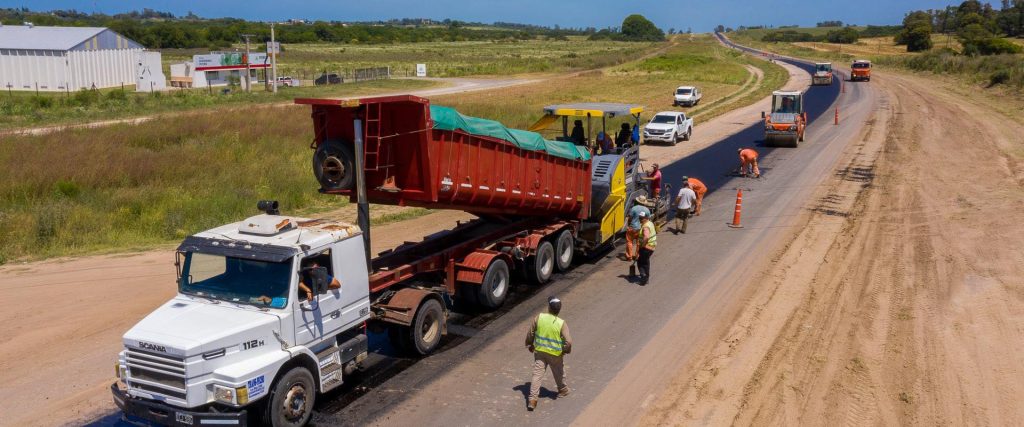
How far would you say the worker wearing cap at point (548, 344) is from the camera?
9.48 meters

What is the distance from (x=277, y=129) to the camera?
1212 inches

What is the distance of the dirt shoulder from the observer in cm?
Result: 991

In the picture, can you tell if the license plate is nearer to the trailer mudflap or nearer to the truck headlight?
the truck headlight

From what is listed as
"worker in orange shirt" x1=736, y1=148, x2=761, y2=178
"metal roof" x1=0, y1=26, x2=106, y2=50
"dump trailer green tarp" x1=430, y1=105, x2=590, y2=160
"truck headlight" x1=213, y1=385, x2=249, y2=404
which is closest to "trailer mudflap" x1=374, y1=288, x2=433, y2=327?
"dump trailer green tarp" x1=430, y1=105, x2=590, y2=160

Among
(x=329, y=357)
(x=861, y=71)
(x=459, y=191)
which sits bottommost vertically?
(x=329, y=357)

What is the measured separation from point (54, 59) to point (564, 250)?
5927 cm

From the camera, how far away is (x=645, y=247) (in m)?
14.8

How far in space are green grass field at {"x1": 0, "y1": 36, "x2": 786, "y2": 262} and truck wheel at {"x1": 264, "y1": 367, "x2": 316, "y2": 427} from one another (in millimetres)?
10613

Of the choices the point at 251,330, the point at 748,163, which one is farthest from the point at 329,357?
the point at 748,163

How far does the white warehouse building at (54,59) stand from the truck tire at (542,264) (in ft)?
189

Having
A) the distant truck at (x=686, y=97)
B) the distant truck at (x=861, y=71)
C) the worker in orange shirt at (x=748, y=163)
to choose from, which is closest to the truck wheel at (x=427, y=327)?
the worker in orange shirt at (x=748, y=163)

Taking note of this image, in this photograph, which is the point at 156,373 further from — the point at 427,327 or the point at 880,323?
the point at 880,323

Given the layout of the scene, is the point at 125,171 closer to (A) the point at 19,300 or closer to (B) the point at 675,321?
(A) the point at 19,300

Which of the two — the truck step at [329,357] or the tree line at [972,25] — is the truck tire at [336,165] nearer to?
the truck step at [329,357]
